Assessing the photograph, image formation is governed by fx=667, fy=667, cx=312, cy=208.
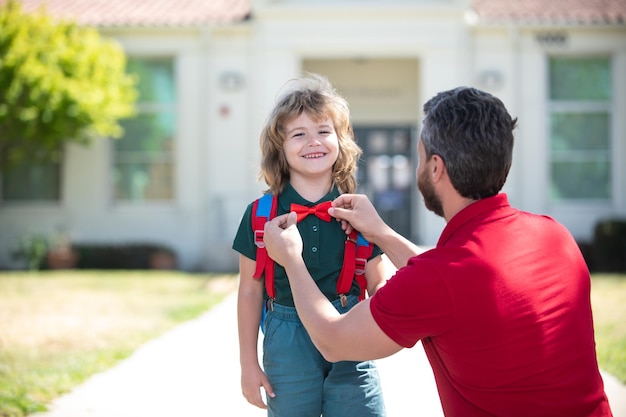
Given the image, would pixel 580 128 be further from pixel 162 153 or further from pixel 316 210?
pixel 316 210

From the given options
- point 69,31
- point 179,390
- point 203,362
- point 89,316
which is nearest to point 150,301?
point 89,316

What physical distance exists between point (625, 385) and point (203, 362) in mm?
3080

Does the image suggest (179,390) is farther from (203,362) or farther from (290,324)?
(290,324)

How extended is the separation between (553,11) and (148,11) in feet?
26.3

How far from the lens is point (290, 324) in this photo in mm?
2363

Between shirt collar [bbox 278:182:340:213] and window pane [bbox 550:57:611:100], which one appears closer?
shirt collar [bbox 278:182:340:213]

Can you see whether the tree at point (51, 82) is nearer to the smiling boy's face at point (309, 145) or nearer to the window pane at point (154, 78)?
the window pane at point (154, 78)

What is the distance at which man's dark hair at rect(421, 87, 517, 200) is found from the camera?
6.00 feet

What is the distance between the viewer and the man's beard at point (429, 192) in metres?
1.98

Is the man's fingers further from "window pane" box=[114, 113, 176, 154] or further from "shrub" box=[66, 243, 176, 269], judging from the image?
"window pane" box=[114, 113, 176, 154]

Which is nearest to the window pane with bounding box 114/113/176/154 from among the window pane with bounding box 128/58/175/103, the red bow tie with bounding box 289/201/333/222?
the window pane with bounding box 128/58/175/103

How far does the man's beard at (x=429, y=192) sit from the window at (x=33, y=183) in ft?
41.8

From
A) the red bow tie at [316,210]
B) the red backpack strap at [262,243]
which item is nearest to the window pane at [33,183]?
the red backpack strap at [262,243]

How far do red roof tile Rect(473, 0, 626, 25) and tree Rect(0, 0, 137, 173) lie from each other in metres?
7.08
